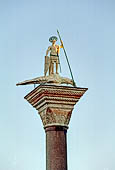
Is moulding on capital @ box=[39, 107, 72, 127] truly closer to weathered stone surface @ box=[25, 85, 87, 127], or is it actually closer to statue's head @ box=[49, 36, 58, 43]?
weathered stone surface @ box=[25, 85, 87, 127]

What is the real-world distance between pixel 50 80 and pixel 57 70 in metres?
0.69

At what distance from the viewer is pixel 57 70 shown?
16422mm

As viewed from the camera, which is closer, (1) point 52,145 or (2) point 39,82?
(1) point 52,145

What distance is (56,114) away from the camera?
15.4 meters

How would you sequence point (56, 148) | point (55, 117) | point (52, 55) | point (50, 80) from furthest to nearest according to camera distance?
point (52, 55), point (50, 80), point (55, 117), point (56, 148)

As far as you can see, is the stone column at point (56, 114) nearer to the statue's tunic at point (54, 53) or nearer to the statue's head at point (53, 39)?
the statue's tunic at point (54, 53)

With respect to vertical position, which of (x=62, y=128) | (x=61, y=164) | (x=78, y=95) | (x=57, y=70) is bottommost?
(x=61, y=164)

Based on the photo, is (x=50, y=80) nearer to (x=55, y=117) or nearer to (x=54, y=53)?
(x=54, y=53)

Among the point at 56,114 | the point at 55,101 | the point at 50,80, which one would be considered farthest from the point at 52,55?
the point at 56,114

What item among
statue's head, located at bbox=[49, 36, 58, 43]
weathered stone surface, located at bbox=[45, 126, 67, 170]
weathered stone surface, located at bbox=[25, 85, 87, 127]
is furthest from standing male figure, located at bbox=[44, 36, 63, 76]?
weathered stone surface, located at bbox=[45, 126, 67, 170]

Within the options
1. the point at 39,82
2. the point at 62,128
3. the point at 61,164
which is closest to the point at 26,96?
the point at 39,82

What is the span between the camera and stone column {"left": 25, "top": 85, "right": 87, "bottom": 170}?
587 inches

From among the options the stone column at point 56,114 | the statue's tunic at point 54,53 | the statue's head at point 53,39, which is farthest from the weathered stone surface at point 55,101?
the statue's head at point 53,39

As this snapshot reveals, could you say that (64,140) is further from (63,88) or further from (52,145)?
(63,88)
